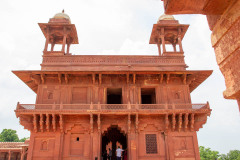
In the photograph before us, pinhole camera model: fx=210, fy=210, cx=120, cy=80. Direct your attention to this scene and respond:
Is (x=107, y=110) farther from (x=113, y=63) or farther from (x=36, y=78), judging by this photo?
(x=36, y=78)

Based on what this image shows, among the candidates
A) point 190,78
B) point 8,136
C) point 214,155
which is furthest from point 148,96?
point 8,136

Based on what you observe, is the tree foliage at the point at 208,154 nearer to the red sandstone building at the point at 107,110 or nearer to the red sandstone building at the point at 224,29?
the red sandstone building at the point at 107,110

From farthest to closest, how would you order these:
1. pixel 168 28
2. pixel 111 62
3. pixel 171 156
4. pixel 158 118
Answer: pixel 168 28 < pixel 111 62 < pixel 158 118 < pixel 171 156

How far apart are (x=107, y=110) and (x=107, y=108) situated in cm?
51

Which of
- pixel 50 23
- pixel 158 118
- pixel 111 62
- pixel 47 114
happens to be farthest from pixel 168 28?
pixel 47 114

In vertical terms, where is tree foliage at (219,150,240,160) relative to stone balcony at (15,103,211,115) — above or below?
below

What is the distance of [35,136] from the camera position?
12.4 meters

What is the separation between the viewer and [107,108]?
501 inches

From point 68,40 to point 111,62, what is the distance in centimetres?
483

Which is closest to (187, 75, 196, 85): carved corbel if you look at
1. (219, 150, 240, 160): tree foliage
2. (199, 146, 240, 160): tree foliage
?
(199, 146, 240, 160): tree foliage

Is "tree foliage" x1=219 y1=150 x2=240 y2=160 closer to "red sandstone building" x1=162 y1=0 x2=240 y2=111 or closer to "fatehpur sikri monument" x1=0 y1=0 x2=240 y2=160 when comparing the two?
"fatehpur sikri monument" x1=0 y1=0 x2=240 y2=160

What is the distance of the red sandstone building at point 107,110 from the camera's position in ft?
40.0

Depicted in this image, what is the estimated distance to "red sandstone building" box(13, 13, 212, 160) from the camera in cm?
1220

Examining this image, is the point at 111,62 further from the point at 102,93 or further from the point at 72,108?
the point at 72,108
